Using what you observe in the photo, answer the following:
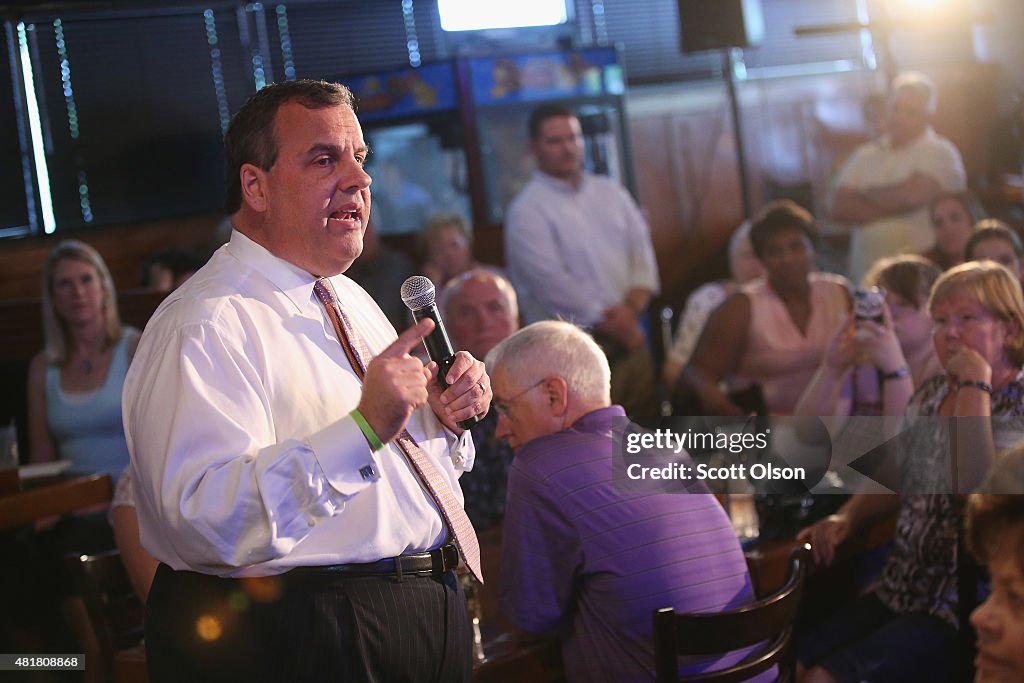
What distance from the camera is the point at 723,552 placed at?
226 centimetres

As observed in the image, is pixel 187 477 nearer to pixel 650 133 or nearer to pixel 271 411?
pixel 271 411

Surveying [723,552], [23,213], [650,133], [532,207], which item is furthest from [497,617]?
[650,133]

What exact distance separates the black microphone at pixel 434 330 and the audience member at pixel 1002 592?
0.77 metres

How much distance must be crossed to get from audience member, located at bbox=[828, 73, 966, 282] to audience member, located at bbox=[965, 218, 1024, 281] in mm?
980

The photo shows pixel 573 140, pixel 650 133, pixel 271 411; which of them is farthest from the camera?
pixel 650 133

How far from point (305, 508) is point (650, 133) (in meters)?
7.12

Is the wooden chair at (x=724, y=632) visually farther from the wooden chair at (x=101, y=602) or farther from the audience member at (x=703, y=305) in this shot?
the audience member at (x=703, y=305)

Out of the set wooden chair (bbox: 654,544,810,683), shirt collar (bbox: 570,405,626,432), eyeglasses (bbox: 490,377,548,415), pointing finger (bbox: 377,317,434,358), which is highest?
pointing finger (bbox: 377,317,434,358)

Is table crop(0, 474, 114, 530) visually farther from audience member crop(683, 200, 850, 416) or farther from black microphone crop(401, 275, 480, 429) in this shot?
audience member crop(683, 200, 850, 416)

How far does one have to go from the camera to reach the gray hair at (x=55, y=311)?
4.15 m

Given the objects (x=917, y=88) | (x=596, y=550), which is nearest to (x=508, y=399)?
(x=596, y=550)

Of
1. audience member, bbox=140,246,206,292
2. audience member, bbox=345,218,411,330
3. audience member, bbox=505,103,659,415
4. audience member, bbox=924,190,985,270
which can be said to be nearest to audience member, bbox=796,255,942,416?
audience member, bbox=924,190,985,270

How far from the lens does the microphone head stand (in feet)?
5.66

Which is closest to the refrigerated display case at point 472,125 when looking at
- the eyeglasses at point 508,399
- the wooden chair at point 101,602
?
the wooden chair at point 101,602
